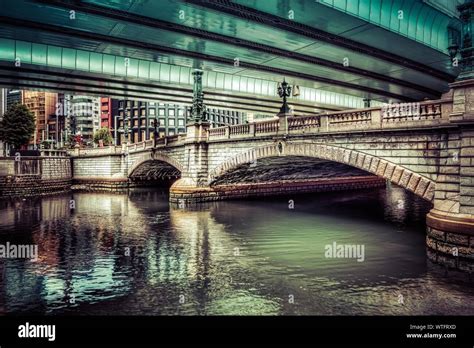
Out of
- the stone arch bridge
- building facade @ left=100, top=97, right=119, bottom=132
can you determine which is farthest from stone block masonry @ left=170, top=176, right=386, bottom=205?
building facade @ left=100, top=97, right=119, bottom=132

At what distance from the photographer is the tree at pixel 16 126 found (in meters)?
55.8

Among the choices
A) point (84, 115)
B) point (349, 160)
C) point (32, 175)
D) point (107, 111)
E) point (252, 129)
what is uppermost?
point (107, 111)

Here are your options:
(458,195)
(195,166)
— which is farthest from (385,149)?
Answer: (195,166)

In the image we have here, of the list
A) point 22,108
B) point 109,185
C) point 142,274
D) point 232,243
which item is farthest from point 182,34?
point 22,108

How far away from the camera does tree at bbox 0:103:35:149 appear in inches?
2195

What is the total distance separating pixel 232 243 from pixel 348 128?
7.93 meters

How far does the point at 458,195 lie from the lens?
39.4ft

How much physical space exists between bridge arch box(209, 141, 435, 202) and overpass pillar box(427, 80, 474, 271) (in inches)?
50.4

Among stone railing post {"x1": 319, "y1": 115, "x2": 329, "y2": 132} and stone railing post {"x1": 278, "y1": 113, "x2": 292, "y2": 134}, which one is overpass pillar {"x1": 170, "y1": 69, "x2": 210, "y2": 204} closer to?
stone railing post {"x1": 278, "y1": 113, "x2": 292, "y2": 134}

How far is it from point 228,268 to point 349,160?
28.2 feet

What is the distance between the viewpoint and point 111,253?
49.2 feet

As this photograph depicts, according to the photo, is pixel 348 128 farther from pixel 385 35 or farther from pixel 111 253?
pixel 111 253

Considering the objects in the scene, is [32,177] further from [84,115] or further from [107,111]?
[84,115]

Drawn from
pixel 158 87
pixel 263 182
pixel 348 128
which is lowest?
pixel 263 182
